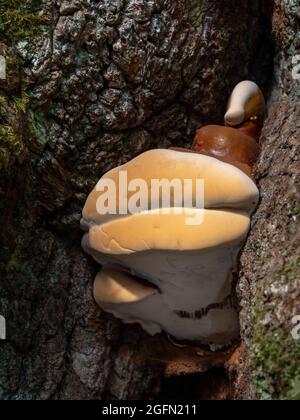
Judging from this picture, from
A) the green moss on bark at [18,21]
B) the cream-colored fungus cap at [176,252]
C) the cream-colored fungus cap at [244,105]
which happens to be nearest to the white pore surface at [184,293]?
the cream-colored fungus cap at [176,252]

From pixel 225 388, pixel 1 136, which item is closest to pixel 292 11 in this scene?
pixel 1 136

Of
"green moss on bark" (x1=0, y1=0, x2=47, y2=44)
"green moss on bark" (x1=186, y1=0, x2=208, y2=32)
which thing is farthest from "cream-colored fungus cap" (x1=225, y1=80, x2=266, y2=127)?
"green moss on bark" (x1=0, y1=0, x2=47, y2=44)

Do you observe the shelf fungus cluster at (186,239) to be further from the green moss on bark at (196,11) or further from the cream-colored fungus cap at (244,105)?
the green moss on bark at (196,11)

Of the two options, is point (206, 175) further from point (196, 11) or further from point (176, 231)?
point (196, 11)

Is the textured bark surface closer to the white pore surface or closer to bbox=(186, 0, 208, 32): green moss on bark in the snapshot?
the white pore surface

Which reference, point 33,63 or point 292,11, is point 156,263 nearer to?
point 33,63
